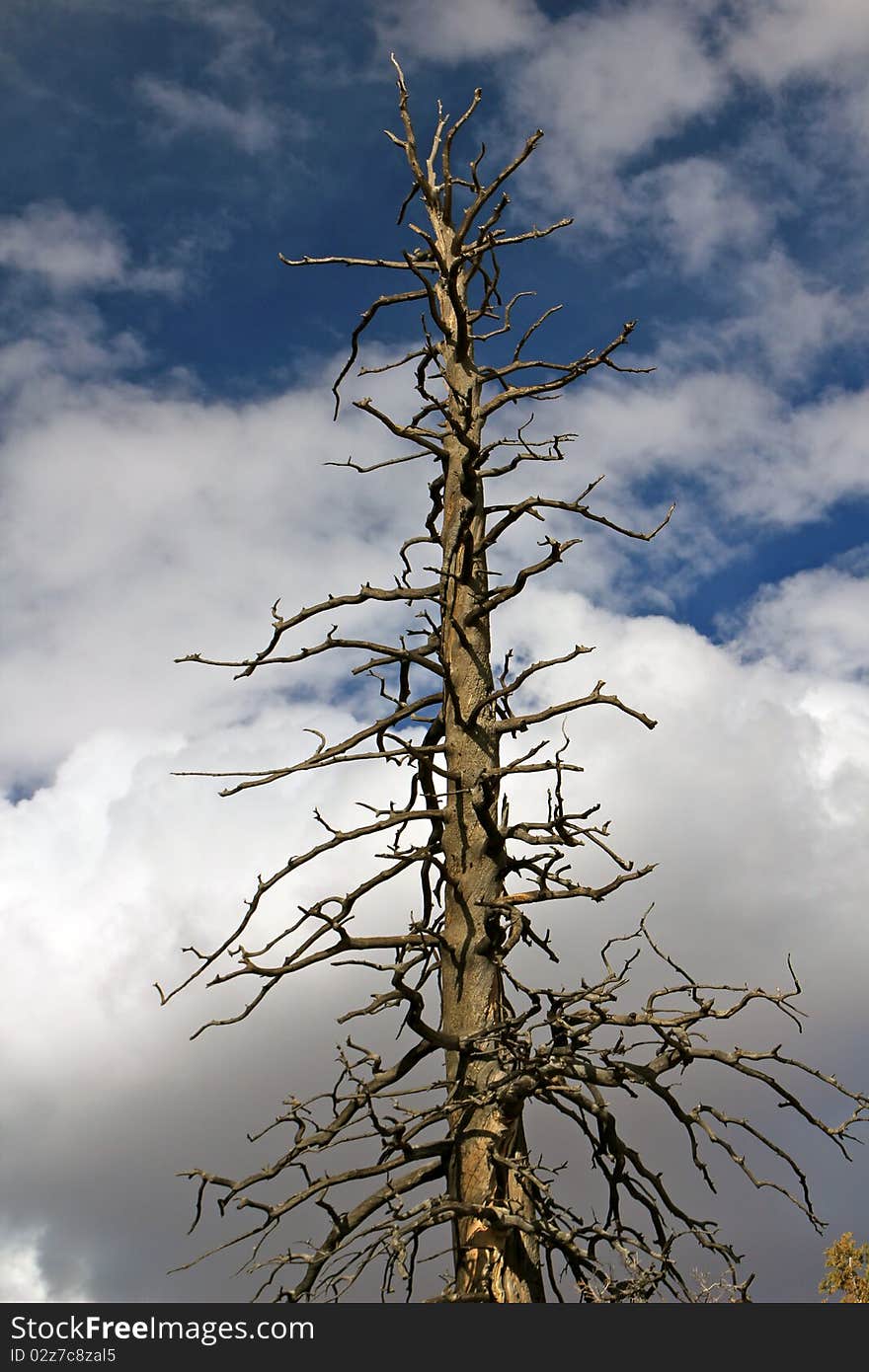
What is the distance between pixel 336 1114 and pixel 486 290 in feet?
19.0

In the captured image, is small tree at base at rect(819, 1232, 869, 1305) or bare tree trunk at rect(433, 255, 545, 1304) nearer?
bare tree trunk at rect(433, 255, 545, 1304)

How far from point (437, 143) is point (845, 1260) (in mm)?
18196

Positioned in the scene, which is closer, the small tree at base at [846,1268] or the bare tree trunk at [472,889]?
the bare tree trunk at [472,889]

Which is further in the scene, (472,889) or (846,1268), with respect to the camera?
(846,1268)

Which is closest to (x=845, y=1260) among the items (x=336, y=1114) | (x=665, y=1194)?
(x=665, y=1194)
